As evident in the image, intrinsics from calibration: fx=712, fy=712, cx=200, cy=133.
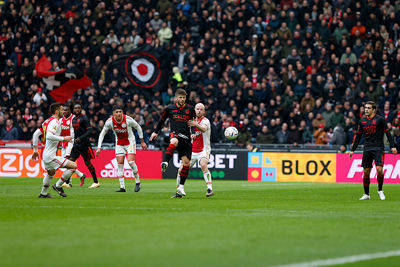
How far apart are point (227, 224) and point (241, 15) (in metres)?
22.6

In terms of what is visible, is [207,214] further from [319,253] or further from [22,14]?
[22,14]

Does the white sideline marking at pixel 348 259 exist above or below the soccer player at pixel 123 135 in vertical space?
below

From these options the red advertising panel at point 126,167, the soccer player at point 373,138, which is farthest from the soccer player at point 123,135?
the red advertising panel at point 126,167

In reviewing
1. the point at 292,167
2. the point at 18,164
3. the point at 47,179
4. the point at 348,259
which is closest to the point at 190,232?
the point at 348,259

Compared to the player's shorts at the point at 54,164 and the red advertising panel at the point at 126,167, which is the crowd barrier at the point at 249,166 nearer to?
the red advertising panel at the point at 126,167

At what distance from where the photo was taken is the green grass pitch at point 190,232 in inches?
290

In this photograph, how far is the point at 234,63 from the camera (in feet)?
102

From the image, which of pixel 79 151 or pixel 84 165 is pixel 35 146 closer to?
pixel 79 151

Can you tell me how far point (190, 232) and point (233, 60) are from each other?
2279cm

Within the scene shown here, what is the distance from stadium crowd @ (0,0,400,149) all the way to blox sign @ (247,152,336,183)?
0.71 metres

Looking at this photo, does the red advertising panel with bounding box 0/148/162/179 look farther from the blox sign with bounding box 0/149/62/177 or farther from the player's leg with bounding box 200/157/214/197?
the player's leg with bounding box 200/157/214/197

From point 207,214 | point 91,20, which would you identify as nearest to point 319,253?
point 207,214

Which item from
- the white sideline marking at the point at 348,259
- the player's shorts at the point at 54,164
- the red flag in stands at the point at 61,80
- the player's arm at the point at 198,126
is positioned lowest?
the white sideline marking at the point at 348,259

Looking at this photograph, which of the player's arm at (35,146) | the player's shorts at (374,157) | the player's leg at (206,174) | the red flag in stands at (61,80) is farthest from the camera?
the red flag in stands at (61,80)
